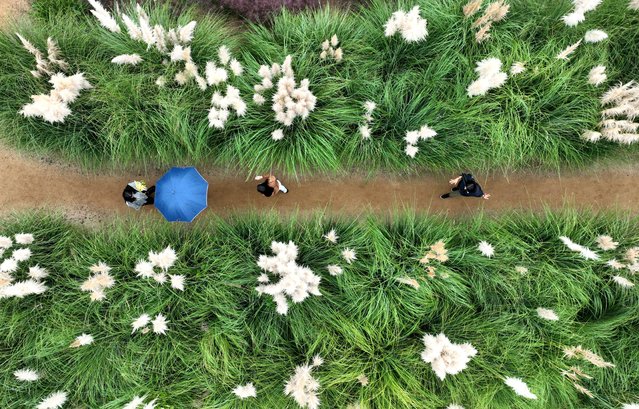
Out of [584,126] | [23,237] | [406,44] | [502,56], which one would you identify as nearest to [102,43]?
[23,237]

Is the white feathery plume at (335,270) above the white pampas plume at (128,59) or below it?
below

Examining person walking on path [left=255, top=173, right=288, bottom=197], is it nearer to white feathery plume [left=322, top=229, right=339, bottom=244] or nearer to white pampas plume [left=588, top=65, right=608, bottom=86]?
white feathery plume [left=322, top=229, right=339, bottom=244]

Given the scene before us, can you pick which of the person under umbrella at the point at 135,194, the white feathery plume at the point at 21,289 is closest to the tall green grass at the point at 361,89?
the person under umbrella at the point at 135,194

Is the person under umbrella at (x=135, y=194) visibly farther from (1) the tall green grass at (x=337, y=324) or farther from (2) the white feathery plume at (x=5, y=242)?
(2) the white feathery plume at (x=5, y=242)

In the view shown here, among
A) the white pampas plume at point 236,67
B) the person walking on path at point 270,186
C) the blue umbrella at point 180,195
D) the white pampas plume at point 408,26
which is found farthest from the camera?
the person walking on path at point 270,186

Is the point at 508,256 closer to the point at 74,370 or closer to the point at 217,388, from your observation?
the point at 217,388

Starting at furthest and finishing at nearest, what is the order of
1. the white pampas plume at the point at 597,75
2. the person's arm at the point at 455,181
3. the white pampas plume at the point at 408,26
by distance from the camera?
the person's arm at the point at 455,181 < the white pampas plume at the point at 597,75 < the white pampas plume at the point at 408,26

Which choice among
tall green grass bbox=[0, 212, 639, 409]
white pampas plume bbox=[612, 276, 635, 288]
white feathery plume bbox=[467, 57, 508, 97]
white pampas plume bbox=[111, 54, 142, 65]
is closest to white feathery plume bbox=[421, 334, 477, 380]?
tall green grass bbox=[0, 212, 639, 409]
